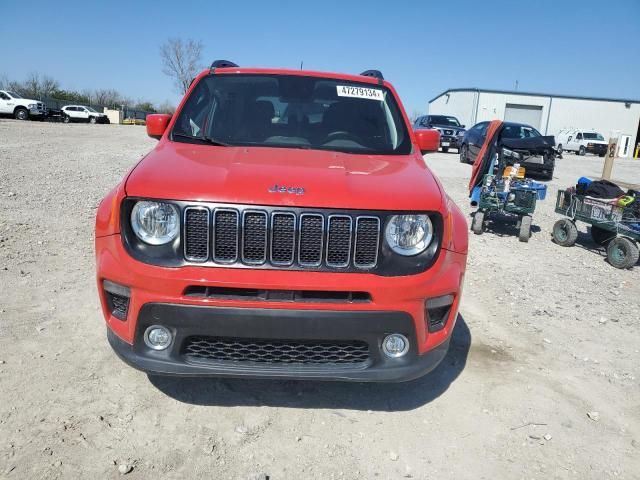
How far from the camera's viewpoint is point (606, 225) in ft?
22.5

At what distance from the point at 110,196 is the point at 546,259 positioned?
19.3ft

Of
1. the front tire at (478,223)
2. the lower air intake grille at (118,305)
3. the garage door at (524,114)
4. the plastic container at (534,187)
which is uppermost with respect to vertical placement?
the garage door at (524,114)

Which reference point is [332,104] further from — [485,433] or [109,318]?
[485,433]

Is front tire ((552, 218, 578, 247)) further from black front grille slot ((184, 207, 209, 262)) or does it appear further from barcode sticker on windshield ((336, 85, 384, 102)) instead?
black front grille slot ((184, 207, 209, 262))

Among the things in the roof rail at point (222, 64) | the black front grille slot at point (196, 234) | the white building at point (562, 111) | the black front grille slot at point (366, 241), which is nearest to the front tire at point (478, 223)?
the roof rail at point (222, 64)

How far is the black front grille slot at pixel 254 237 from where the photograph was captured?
97.8 inches

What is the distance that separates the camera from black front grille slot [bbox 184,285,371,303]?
246cm

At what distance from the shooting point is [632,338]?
14.2ft

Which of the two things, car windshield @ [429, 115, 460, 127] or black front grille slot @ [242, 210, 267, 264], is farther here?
car windshield @ [429, 115, 460, 127]

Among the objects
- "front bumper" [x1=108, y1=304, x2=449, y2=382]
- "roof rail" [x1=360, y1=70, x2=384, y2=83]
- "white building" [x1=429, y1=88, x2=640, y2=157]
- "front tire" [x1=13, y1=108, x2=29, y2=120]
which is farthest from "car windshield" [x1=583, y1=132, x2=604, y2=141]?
"front bumper" [x1=108, y1=304, x2=449, y2=382]

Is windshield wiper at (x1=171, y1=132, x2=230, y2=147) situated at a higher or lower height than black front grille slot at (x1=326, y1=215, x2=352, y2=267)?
higher

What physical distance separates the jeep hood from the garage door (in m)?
52.3

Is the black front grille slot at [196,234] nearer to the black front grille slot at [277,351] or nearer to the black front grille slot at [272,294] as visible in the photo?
the black front grille slot at [272,294]

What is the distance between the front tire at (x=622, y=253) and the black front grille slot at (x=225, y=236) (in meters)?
5.78
